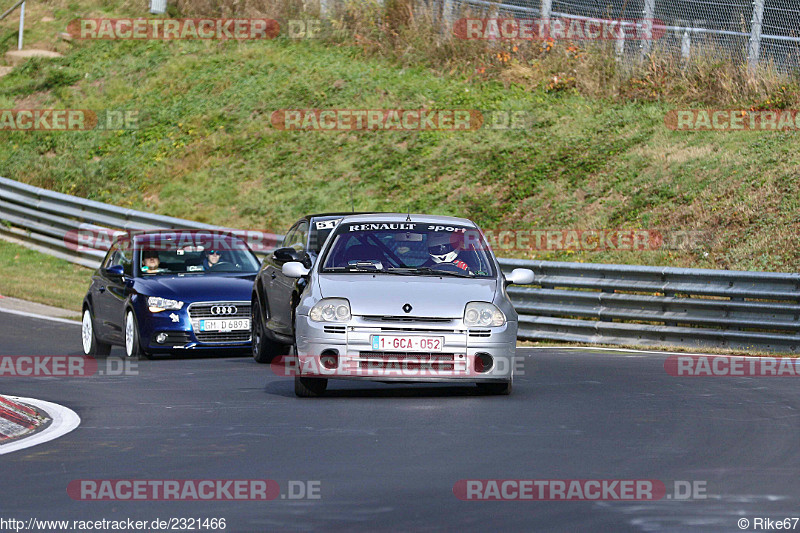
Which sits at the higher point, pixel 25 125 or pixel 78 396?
pixel 25 125

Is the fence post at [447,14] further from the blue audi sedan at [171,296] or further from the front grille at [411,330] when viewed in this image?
the front grille at [411,330]

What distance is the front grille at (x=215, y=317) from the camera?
52.7 ft

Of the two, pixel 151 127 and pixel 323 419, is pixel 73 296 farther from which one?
pixel 323 419

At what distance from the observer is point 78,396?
→ 39.7 ft

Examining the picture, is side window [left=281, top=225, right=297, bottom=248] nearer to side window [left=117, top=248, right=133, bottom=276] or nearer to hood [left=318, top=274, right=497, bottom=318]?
side window [left=117, top=248, right=133, bottom=276]

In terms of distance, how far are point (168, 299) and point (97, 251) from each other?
1128 centimetres

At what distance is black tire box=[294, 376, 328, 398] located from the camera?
11492 mm

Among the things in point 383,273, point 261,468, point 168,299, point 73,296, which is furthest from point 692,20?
point 261,468

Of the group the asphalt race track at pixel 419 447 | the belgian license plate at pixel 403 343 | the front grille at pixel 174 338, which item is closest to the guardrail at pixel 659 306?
the asphalt race track at pixel 419 447

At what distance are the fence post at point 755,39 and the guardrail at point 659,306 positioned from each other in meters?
8.69
